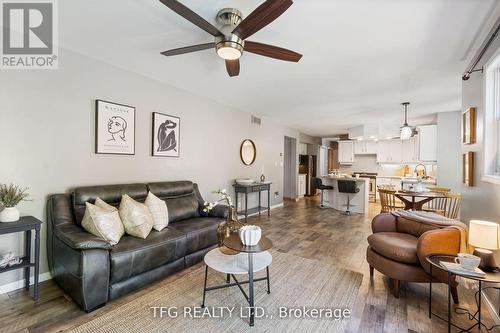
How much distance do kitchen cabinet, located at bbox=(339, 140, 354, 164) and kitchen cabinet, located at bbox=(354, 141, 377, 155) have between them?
161 millimetres

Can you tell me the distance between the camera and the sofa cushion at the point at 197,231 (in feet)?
8.94

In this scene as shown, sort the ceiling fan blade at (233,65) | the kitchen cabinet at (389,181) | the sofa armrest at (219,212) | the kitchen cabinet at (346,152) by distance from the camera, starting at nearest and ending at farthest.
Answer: the ceiling fan blade at (233,65), the sofa armrest at (219,212), the kitchen cabinet at (389,181), the kitchen cabinet at (346,152)

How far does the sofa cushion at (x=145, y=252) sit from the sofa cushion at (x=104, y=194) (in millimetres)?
550

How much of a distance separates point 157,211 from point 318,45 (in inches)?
105

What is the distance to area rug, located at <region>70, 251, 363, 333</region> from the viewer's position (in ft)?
5.79

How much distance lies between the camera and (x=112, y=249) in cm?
207

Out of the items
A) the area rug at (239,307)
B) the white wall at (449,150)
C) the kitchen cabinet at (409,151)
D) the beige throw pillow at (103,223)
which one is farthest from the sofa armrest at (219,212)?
the kitchen cabinet at (409,151)

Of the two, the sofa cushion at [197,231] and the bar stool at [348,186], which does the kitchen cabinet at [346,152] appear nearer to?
the bar stool at [348,186]

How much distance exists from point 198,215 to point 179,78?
2.12 meters

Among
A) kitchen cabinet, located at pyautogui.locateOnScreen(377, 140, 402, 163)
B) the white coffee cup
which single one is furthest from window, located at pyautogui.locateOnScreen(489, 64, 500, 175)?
kitchen cabinet, located at pyautogui.locateOnScreen(377, 140, 402, 163)

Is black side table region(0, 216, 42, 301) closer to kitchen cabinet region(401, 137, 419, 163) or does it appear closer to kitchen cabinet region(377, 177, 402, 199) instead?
kitchen cabinet region(377, 177, 402, 199)

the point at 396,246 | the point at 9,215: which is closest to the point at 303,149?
the point at 396,246

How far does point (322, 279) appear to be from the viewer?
2.51 meters

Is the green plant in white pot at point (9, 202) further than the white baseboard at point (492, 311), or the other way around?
the green plant in white pot at point (9, 202)
